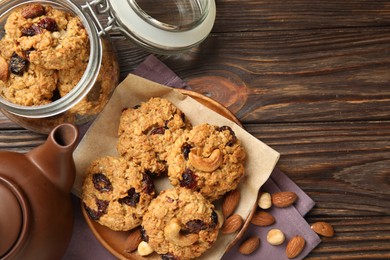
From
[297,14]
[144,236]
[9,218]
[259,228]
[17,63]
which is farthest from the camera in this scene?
[297,14]

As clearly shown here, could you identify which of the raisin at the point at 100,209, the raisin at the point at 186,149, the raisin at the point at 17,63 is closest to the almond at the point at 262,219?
the raisin at the point at 186,149

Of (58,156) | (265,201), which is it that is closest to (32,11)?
(58,156)

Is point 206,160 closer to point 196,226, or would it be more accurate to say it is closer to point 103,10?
point 196,226

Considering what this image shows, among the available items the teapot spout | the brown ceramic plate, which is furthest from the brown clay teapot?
the brown ceramic plate

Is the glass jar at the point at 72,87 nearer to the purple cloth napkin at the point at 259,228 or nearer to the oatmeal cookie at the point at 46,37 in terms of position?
the oatmeal cookie at the point at 46,37

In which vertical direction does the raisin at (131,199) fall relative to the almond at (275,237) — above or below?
above

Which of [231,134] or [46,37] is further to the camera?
[231,134]

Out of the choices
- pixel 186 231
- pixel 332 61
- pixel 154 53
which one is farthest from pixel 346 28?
pixel 186 231
